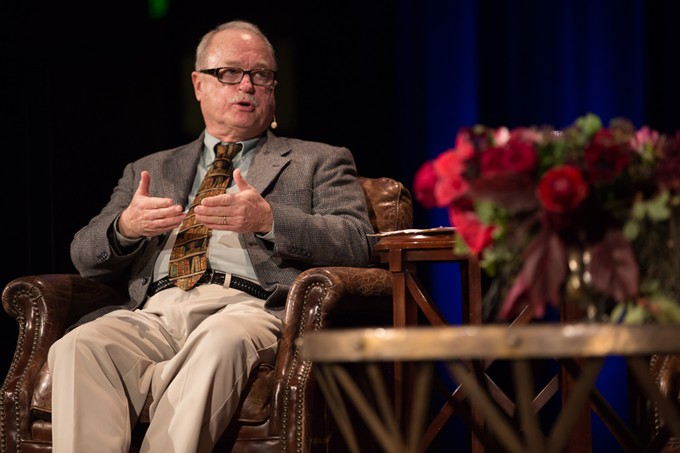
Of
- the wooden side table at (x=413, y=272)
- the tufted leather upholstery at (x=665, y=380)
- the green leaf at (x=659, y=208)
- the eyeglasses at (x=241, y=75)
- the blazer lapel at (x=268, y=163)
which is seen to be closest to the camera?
the green leaf at (x=659, y=208)

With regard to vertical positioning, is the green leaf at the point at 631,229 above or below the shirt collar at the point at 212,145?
below

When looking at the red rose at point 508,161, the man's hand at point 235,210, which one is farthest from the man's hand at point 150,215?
the red rose at point 508,161

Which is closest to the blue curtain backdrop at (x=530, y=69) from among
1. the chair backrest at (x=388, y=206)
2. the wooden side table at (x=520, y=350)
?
the chair backrest at (x=388, y=206)

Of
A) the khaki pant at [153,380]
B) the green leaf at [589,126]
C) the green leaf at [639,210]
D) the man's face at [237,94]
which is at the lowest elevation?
the khaki pant at [153,380]

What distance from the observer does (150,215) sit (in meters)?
2.64

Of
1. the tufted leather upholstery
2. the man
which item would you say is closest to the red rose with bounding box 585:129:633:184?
the tufted leather upholstery

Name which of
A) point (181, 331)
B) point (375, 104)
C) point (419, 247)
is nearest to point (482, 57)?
point (375, 104)

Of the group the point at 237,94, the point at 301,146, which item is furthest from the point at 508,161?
the point at 237,94

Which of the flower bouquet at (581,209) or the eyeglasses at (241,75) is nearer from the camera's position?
the flower bouquet at (581,209)

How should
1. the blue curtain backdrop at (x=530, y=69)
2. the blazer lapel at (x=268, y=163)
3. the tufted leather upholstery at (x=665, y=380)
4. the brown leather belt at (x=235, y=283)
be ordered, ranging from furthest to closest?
the blue curtain backdrop at (x=530, y=69)
the blazer lapel at (x=268, y=163)
the brown leather belt at (x=235, y=283)
the tufted leather upholstery at (x=665, y=380)

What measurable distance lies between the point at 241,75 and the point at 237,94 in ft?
0.25

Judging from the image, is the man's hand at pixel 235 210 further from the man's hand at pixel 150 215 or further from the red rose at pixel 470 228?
the red rose at pixel 470 228

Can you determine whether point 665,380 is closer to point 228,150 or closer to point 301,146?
point 301,146

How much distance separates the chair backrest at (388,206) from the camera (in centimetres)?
301
